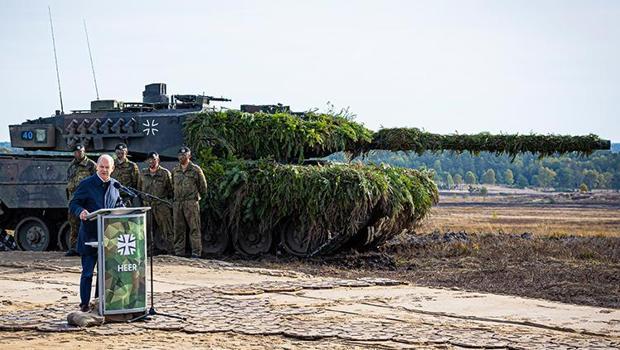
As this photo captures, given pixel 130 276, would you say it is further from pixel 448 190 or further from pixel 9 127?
pixel 448 190

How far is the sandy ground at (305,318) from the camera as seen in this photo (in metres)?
10.0

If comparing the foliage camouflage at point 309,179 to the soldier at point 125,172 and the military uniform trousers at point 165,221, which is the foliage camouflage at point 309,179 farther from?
the soldier at point 125,172

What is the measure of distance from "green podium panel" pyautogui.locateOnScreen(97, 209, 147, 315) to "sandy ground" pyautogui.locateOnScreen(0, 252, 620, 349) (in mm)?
253

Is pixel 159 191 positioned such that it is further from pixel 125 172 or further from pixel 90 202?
pixel 90 202

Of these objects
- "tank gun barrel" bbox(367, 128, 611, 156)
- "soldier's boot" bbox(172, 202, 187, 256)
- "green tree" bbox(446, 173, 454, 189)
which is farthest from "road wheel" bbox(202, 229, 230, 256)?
"green tree" bbox(446, 173, 454, 189)

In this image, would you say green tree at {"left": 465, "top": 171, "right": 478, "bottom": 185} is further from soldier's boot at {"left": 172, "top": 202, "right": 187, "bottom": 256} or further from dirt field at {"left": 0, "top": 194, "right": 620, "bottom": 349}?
soldier's boot at {"left": 172, "top": 202, "right": 187, "bottom": 256}

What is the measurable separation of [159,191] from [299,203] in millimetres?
2298

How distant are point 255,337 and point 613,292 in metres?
5.61

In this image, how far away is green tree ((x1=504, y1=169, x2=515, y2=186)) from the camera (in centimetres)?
12406

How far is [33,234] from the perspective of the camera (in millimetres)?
20422

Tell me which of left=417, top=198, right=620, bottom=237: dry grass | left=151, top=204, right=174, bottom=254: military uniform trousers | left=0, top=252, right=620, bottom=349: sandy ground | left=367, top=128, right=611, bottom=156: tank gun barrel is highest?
left=367, top=128, right=611, bottom=156: tank gun barrel

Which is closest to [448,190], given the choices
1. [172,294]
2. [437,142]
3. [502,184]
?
[502,184]

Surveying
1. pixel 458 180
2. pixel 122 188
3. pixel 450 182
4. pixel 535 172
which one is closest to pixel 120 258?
pixel 122 188

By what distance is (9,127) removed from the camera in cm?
2150
